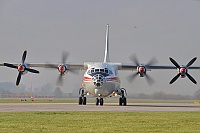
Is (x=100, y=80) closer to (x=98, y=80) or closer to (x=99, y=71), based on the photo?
(x=98, y=80)

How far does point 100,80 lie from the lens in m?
49.3

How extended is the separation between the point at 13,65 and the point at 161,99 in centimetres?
3345

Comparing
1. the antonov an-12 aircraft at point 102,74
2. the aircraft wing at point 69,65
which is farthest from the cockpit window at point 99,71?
the aircraft wing at point 69,65

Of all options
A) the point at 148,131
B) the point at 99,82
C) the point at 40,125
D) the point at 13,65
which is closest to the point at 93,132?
the point at 148,131

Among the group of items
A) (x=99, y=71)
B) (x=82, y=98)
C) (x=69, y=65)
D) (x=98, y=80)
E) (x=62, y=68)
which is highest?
(x=69, y=65)

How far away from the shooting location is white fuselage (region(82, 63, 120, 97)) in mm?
49500

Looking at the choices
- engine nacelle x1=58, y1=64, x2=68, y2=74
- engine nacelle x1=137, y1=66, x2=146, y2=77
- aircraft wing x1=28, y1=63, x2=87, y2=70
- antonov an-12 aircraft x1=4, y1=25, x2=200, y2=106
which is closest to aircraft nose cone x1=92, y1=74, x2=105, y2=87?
antonov an-12 aircraft x1=4, y1=25, x2=200, y2=106

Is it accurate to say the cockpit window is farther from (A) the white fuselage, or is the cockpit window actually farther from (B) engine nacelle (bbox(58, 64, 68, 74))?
(B) engine nacelle (bbox(58, 64, 68, 74))

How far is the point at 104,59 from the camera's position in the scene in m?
64.3

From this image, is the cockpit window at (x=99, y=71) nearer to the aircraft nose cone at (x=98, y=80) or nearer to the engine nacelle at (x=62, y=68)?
the aircraft nose cone at (x=98, y=80)

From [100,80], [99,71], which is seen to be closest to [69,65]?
[99,71]

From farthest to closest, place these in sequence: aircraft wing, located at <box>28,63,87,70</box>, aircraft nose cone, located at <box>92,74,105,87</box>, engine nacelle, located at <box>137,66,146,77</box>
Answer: aircraft wing, located at <box>28,63,87,70</box>, engine nacelle, located at <box>137,66,146,77</box>, aircraft nose cone, located at <box>92,74,105,87</box>

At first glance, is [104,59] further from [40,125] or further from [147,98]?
[40,125]

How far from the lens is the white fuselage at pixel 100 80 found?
162 feet
